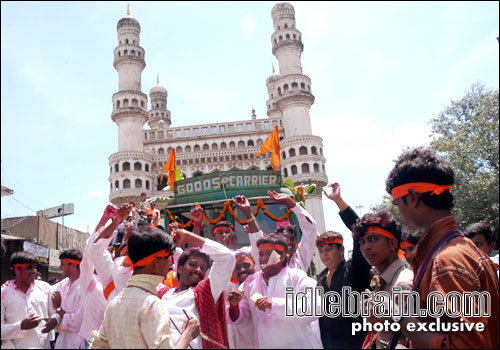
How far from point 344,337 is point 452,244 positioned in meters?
1.77

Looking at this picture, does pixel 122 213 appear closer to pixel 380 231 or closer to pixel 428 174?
pixel 380 231

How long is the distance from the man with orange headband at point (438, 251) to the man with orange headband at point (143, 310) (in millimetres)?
1221

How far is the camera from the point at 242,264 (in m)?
4.17

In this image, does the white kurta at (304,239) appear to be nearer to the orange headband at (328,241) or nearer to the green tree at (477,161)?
the orange headband at (328,241)

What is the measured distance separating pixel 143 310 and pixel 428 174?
170 cm

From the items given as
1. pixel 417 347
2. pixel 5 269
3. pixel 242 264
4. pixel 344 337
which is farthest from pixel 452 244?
pixel 5 269

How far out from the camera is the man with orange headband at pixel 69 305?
423 centimetres

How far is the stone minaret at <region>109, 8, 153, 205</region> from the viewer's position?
3566cm

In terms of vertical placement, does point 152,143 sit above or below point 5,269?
above

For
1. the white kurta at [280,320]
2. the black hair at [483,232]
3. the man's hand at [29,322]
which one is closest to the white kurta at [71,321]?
the man's hand at [29,322]

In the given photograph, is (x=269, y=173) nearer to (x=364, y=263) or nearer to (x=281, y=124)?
(x=364, y=263)

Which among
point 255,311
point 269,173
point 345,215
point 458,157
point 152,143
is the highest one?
point 152,143

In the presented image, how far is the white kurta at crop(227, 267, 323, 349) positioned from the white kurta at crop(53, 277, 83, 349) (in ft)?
6.44

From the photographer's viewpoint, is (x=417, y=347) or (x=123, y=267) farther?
(x=123, y=267)
